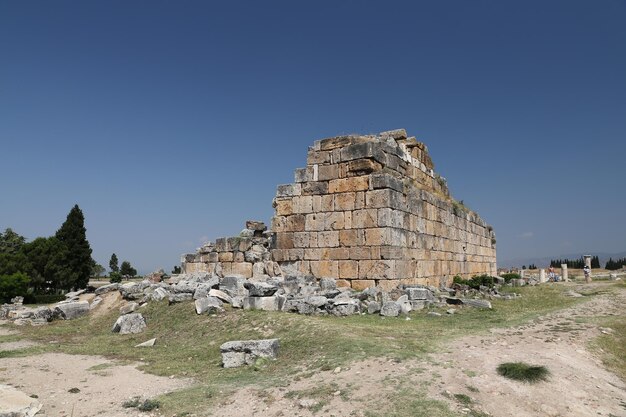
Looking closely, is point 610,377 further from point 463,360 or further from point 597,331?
point 597,331

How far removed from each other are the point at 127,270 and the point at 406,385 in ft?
222

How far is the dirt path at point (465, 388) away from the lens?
197 inches

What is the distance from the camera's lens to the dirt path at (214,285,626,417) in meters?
5.02

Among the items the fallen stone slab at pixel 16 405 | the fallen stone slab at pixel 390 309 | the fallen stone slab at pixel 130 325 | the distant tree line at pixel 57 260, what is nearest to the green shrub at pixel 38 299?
the distant tree line at pixel 57 260

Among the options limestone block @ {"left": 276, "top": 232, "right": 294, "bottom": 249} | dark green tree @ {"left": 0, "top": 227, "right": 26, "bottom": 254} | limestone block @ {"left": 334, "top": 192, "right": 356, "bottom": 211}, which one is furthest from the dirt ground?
dark green tree @ {"left": 0, "top": 227, "right": 26, "bottom": 254}

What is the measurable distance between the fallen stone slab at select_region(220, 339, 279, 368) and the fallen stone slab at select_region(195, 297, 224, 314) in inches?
133

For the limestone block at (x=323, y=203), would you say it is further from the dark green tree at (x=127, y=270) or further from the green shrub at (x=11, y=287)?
the dark green tree at (x=127, y=270)

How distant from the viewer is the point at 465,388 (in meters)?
5.36

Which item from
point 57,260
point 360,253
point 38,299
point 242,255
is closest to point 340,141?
point 360,253

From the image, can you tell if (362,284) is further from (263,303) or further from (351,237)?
(263,303)

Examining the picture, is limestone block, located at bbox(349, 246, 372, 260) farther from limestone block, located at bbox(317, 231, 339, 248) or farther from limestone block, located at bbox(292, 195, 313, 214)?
limestone block, located at bbox(292, 195, 313, 214)

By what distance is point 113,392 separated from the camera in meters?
6.28

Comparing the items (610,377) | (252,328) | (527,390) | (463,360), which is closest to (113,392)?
(252,328)

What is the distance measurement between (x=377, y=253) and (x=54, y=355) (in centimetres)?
859
